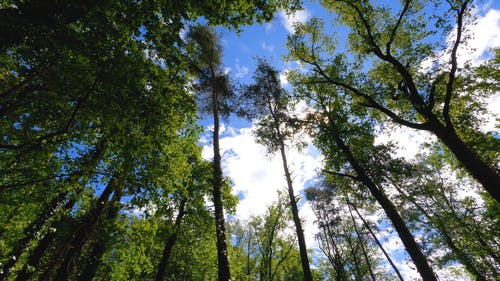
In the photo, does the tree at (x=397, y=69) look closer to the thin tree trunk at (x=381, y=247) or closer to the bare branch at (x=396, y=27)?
the bare branch at (x=396, y=27)

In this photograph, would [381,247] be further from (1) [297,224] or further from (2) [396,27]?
(2) [396,27]

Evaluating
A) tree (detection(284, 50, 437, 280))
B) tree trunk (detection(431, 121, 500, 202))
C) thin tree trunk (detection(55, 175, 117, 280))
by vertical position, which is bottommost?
thin tree trunk (detection(55, 175, 117, 280))

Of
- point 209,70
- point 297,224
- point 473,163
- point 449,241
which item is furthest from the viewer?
point 449,241

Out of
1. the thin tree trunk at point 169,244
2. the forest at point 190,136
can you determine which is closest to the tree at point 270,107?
the forest at point 190,136

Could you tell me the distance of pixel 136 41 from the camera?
5.43 m

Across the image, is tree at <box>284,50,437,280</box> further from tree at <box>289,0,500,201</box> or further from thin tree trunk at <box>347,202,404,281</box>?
thin tree trunk at <box>347,202,404,281</box>

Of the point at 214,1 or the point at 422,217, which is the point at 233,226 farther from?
the point at 214,1

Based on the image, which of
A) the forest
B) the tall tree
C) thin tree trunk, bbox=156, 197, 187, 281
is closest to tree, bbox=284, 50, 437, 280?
the forest

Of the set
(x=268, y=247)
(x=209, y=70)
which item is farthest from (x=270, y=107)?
(x=268, y=247)

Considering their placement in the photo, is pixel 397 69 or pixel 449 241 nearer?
pixel 397 69

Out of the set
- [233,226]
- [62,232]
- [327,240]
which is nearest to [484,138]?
[327,240]

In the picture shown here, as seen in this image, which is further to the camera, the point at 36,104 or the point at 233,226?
the point at 233,226

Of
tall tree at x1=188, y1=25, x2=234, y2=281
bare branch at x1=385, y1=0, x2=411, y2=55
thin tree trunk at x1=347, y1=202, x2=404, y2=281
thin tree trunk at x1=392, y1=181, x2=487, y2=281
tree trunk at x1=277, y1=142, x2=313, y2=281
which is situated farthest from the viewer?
thin tree trunk at x1=347, y1=202, x2=404, y2=281

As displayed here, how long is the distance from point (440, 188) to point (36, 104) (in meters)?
29.8
